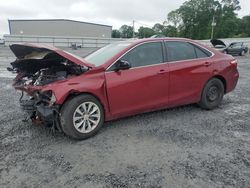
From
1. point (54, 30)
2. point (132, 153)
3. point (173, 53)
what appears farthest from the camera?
point (54, 30)

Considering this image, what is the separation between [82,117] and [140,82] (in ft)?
3.91

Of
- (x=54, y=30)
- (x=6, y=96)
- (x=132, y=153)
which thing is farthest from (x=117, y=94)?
(x=54, y=30)

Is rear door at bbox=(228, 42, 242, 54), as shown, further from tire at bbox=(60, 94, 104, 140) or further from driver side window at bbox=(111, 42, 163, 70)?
tire at bbox=(60, 94, 104, 140)

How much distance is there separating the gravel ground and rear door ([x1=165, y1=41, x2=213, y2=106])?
43cm

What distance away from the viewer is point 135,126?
4.56 m

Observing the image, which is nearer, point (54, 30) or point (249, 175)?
point (249, 175)

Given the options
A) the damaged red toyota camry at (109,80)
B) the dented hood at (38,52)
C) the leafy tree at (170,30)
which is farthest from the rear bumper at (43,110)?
the leafy tree at (170,30)

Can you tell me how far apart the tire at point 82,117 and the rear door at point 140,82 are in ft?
0.98

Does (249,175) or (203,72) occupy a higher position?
(203,72)

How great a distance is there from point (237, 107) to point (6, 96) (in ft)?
19.5

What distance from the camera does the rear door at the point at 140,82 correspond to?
166 inches

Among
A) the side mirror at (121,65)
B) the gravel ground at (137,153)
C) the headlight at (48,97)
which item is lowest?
the gravel ground at (137,153)

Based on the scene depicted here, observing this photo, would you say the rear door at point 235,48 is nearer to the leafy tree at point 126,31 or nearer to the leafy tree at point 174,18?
the leafy tree at point 174,18

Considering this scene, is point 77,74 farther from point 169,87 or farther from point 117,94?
point 169,87
